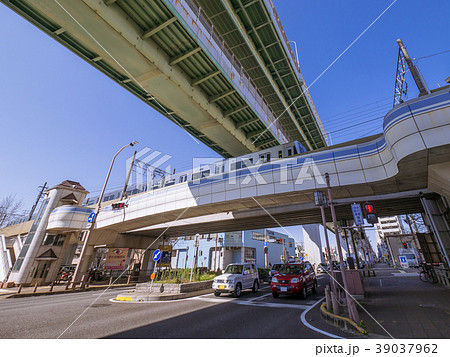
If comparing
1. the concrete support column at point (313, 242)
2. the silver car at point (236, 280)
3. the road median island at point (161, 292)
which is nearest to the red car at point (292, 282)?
the silver car at point (236, 280)

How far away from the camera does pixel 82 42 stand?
33.8ft

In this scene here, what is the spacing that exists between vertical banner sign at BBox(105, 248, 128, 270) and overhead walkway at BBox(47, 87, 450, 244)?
3.45m

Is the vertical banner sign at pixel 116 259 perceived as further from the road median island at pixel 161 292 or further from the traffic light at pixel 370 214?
the traffic light at pixel 370 214

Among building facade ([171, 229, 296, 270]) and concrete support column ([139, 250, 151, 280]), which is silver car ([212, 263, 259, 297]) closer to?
concrete support column ([139, 250, 151, 280])

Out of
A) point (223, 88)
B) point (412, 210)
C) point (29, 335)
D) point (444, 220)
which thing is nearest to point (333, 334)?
point (29, 335)

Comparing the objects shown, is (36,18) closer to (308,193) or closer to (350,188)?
(308,193)

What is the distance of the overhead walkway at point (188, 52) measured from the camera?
9.47 metres

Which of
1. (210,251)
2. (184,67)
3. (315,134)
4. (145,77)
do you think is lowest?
(210,251)

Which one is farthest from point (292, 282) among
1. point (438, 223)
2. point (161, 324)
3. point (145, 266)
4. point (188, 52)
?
point (145, 266)

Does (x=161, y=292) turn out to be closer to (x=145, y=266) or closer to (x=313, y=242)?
(x=145, y=266)

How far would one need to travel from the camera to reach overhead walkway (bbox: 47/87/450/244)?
25.3ft

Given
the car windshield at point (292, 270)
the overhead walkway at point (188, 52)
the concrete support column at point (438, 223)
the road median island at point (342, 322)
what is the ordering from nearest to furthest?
the road median island at point (342, 322), the overhead walkway at point (188, 52), the car windshield at point (292, 270), the concrete support column at point (438, 223)

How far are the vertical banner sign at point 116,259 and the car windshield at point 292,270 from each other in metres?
20.7

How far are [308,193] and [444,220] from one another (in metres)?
10.0
